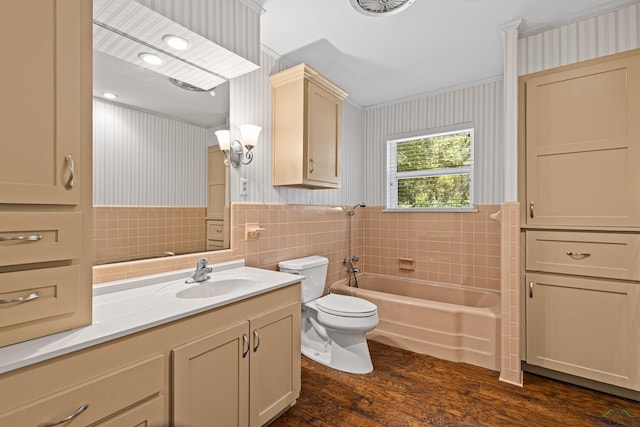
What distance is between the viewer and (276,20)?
6.74 feet

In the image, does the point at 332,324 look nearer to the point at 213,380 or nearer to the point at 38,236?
the point at 213,380

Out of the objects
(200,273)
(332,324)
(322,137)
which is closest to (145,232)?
(200,273)

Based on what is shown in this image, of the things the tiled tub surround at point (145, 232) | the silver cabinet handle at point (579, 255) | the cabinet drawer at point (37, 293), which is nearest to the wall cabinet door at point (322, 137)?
the tiled tub surround at point (145, 232)

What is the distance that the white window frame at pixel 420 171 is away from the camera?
3092 mm

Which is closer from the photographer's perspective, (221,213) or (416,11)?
(416,11)

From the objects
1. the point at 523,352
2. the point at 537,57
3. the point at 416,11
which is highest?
the point at 416,11

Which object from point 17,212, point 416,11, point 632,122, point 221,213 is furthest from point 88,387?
point 632,122

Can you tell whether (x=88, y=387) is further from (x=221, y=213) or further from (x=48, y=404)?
(x=221, y=213)

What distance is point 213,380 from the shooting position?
1274mm

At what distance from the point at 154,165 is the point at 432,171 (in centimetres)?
277

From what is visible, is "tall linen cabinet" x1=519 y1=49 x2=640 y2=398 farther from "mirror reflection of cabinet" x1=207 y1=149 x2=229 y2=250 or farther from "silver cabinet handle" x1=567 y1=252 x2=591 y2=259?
"mirror reflection of cabinet" x1=207 y1=149 x2=229 y2=250

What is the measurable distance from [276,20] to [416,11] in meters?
0.94

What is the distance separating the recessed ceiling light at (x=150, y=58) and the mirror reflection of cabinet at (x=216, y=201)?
558 millimetres

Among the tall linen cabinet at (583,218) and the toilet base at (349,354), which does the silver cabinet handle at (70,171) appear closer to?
the toilet base at (349,354)
